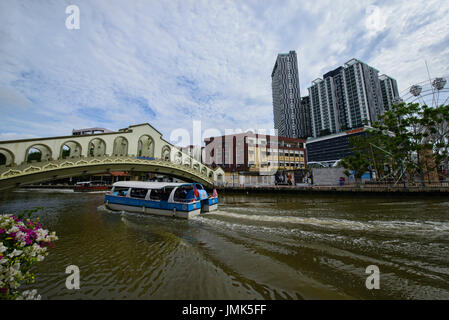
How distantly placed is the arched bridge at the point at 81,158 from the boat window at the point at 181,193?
1321 centimetres

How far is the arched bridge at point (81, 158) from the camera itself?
15438 mm

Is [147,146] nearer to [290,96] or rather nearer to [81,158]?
[81,158]

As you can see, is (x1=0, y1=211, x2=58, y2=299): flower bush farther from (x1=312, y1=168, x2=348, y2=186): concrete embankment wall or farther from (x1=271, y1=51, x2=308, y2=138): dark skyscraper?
(x1=271, y1=51, x2=308, y2=138): dark skyscraper

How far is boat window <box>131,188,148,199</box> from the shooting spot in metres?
13.3

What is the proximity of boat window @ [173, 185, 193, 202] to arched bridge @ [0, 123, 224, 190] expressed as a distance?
1321 cm

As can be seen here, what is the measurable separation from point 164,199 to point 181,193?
4.05 ft

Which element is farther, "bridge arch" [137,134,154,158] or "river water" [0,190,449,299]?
"bridge arch" [137,134,154,158]

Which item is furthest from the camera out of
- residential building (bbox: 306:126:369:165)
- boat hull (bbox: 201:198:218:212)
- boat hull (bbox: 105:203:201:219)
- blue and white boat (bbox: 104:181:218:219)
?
residential building (bbox: 306:126:369:165)

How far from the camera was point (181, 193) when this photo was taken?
40.0 ft

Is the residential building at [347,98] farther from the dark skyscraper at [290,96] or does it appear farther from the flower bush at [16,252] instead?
the flower bush at [16,252]

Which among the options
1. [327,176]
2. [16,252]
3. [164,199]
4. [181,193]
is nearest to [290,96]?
[327,176]

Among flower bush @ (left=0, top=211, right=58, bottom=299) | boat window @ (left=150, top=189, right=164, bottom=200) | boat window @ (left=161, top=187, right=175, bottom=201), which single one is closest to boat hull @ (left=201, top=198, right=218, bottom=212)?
boat window @ (left=161, top=187, right=175, bottom=201)
